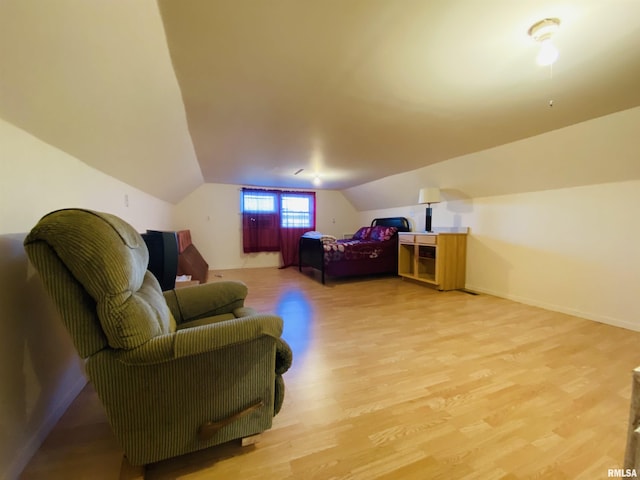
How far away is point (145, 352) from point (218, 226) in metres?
5.25

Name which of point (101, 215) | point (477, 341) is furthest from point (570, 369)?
point (101, 215)

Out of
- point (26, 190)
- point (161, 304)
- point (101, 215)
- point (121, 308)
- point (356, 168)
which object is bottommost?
point (161, 304)

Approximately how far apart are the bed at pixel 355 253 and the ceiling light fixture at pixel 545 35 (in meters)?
3.35

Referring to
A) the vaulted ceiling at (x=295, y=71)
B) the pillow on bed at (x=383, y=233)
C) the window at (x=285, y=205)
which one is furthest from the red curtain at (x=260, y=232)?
the vaulted ceiling at (x=295, y=71)

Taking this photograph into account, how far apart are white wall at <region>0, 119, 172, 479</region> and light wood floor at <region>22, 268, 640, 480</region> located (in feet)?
0.33

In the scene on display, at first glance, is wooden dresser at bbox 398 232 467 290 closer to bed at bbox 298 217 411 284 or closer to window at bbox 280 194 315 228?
bed at bbox 298 217 411 284

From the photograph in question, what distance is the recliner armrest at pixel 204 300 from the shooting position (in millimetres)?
1562

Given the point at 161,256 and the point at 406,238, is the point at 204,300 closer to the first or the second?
the point at 161,256

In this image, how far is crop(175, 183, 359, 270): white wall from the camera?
18.2ft

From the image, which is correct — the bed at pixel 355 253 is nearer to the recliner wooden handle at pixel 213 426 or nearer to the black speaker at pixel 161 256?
the black speaker at pixel 161 256

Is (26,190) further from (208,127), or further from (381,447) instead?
(381,447)

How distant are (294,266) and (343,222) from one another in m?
1.92

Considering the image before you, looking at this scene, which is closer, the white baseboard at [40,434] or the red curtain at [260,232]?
the white baseboard at [40,434]

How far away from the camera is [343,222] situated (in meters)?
7.04
